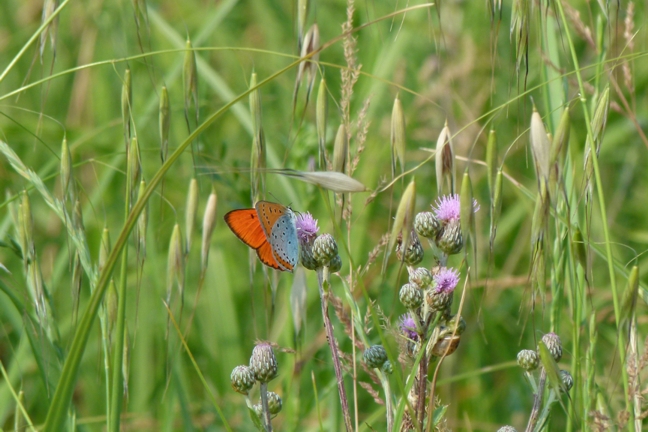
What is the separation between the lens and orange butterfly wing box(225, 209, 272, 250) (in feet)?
4.58

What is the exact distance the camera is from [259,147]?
3.85 feet

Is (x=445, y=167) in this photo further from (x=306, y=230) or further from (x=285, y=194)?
(x=285, y=194)

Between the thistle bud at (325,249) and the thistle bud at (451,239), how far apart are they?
0.17 metres

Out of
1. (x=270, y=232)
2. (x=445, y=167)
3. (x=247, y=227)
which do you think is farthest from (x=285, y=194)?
(x=445, y=167)

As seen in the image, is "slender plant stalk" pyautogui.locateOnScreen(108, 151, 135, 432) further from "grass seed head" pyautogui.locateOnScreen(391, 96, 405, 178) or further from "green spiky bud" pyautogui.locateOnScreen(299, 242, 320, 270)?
"grass seed head" pyautogui.locateOnScreen(391, 96, 405, 178)

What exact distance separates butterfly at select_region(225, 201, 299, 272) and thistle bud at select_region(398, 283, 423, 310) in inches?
8.7

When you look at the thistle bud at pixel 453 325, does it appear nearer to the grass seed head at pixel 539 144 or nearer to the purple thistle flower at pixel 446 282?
the purple thistle flower at pixel 446 282

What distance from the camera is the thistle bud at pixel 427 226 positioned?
1131 millimetres

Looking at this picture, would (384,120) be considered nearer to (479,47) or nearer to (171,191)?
(479,47)

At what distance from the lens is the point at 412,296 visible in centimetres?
106

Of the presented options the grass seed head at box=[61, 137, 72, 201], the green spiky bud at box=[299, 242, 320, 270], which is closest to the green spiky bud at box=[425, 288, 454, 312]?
the green spiky bud at box=[299, 242, 320, 270]

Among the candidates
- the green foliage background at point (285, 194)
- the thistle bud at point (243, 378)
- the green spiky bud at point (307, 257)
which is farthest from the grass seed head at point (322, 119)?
the green foliage background at point (285, 194)

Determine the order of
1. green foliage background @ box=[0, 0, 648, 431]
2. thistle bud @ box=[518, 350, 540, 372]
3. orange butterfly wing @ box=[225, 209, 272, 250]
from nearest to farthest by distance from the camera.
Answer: thistle bud @ box=[518, 350, 540, 372]
orange butterfly wing @ box=[225, 209, 272, 250]
green foliage background @ box=[0, 0, 648, 431]

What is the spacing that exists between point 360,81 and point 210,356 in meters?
1.21
